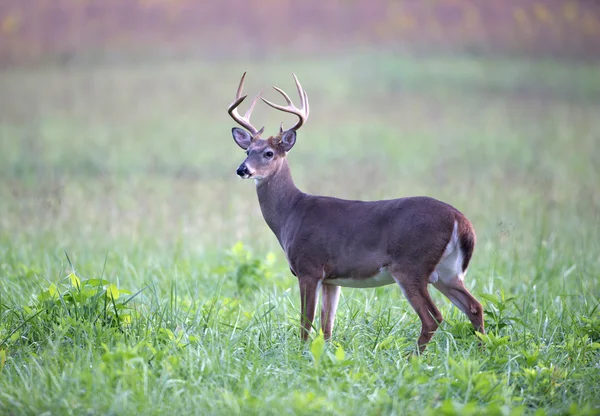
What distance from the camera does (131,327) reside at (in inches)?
221

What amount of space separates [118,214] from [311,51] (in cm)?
1304

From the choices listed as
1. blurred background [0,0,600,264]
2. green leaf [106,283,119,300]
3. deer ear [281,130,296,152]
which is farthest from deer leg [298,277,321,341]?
blurred background [0,0,600,264]

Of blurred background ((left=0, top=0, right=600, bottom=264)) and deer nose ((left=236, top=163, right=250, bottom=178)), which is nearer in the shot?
deer nose ((left=236, top=163, right=250, bottom=178))

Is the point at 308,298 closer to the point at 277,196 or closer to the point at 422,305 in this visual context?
the point at 422,305

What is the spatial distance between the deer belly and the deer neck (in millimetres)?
726

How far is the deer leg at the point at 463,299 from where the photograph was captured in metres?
5.72

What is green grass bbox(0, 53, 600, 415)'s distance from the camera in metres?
4.84

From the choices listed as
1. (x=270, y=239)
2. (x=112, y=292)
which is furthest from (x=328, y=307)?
(x=270, y=239)

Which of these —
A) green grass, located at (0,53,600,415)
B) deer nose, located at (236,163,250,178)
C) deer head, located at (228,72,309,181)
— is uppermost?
deer head, located at (228,72,309,181)

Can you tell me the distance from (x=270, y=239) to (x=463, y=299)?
4614 mm

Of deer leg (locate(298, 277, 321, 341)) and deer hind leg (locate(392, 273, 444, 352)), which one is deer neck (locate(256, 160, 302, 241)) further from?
deer hind leg (locate(392, 273, 444, 352))

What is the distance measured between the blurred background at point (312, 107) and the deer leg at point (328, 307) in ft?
12.6

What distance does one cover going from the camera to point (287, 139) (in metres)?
6.50

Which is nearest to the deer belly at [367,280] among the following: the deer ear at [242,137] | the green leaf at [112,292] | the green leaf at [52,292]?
the deer ear at [242,137]
